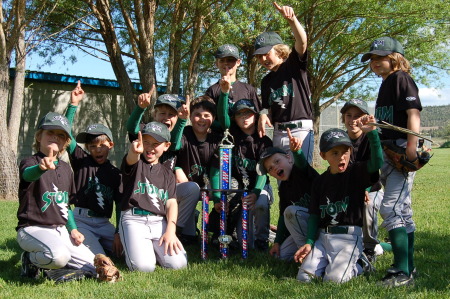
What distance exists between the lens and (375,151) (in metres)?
3.80

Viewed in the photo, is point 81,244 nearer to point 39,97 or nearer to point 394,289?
point 394,289

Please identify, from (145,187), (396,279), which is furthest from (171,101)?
(396,279)

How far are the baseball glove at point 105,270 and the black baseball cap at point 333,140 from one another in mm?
2035

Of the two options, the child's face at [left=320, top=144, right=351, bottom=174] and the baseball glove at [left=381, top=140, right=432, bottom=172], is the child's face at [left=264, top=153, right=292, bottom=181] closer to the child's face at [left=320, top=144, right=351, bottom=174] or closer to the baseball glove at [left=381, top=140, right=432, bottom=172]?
the child's face at [left=320, top=144, right=351, bottom=174]

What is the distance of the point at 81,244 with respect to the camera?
449 cm

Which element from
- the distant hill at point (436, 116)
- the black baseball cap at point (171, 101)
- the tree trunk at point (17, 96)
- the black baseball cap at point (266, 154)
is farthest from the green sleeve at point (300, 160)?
the distant hill at point (436, 116)

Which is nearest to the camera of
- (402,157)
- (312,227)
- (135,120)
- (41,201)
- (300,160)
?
(402,157)

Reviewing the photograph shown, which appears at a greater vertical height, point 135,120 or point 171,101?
point 171,101

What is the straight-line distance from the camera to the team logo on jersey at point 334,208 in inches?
165

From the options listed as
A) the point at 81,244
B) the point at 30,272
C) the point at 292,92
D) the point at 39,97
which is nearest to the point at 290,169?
the point at 292,92

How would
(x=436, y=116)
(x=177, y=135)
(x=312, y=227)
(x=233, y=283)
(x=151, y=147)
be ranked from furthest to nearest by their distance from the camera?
(x=436, y=116), (x=177, y=135), (x=151, y=147), (x=312, y=227), (x=233, y=283)

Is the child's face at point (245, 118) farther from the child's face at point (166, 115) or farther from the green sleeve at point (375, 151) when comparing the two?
the green sleeve at point (375, 151)

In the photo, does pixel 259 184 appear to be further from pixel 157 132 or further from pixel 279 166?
pixel 157 132

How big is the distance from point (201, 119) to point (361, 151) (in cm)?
174
